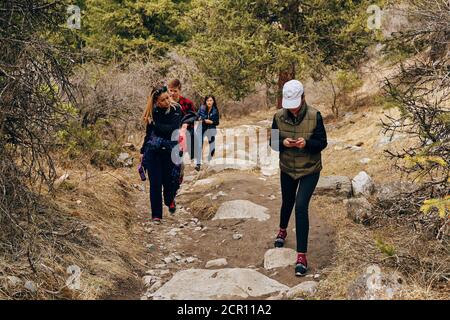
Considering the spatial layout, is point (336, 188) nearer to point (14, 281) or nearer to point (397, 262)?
point (397, 262)

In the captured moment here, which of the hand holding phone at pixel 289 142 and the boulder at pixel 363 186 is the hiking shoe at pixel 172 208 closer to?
the boulder at pixel 363 186

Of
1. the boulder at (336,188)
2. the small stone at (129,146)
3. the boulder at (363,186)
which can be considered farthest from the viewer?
the small stone at (129,146)

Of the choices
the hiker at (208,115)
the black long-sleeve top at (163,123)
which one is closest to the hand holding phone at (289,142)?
the black long-sleeve top at (163,123)

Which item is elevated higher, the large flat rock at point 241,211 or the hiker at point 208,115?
the hiker at point 208,115

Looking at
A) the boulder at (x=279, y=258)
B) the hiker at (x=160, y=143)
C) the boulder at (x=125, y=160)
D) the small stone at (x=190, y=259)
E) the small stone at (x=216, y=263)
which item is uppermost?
the hiker at (x=160, y=143)

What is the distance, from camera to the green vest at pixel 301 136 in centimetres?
557

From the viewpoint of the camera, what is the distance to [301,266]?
18.1 ft

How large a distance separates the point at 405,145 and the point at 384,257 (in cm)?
635

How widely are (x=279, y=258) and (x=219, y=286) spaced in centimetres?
115

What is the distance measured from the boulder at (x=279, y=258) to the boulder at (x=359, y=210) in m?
1.35

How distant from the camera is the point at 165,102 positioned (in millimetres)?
7312

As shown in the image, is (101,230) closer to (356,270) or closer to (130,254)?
(130,254)

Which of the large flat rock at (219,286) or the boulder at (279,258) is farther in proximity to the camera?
the boulder at (279,258)

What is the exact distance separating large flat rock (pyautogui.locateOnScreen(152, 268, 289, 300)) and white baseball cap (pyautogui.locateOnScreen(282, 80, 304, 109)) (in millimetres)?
1743
